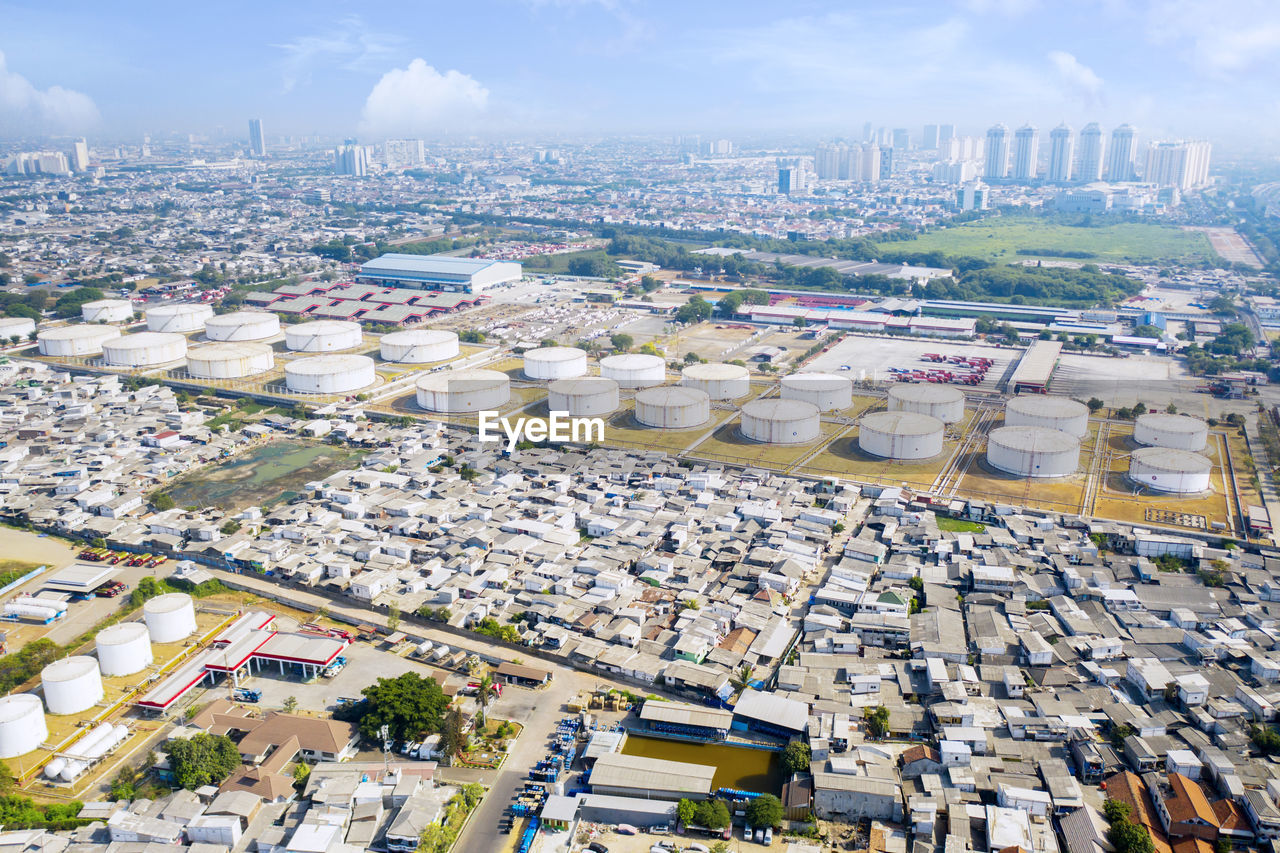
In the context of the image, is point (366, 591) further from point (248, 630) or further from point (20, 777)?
point (20, 777)

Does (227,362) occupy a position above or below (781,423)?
above

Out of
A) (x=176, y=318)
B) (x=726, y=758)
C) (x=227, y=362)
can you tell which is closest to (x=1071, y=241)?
(x=227, y=362)

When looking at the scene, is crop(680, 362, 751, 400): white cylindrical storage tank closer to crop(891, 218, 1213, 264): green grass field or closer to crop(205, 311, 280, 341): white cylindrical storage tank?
crop(205, 311, 280, 341): white cylindrical storage tank

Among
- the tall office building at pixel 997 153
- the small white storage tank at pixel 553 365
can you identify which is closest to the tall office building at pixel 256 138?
the tall office building at pixel 997 153

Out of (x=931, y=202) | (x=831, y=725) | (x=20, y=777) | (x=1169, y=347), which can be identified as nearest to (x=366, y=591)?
(x=20, y=777)

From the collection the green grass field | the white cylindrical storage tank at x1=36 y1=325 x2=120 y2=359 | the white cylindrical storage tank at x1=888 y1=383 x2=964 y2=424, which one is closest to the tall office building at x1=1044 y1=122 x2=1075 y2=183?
the green grass field

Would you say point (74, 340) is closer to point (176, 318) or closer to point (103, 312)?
point (176, 318)
